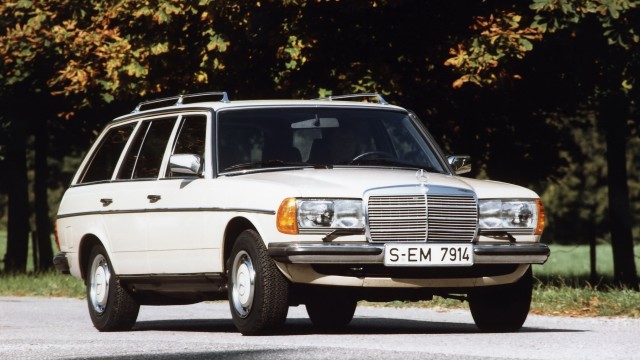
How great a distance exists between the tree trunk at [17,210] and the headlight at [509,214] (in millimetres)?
19790

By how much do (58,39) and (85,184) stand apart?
956cm

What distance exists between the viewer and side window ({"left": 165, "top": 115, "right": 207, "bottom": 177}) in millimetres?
10289

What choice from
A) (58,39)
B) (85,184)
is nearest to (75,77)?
(58,39)

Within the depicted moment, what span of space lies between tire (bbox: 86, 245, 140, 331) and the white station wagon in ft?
0.05

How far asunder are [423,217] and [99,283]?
3.56 meters

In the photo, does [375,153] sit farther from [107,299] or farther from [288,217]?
[107,299]

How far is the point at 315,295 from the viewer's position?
9195 millimetres

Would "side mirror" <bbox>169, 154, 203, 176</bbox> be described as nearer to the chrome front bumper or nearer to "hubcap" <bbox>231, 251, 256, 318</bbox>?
"hubcap" <bbox>231, 251, 256, 318</bbox>

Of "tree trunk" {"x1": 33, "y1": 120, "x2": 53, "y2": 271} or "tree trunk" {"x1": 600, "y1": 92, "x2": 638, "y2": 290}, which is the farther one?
"tree trunk" {"x1": 33, "y1": 120, "x2": 53, "y2": 271}

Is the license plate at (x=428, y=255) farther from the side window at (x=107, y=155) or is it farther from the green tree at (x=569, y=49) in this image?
the green tree at (x=569, y=49)

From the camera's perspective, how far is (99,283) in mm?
11453

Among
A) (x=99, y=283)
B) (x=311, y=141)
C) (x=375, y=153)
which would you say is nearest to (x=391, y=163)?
(x=375, y=153)

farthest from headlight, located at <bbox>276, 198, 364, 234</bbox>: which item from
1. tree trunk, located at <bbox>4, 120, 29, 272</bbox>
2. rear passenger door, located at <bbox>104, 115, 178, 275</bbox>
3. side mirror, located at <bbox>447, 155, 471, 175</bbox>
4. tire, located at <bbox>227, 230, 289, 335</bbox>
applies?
tree trunk, located at <bbox>4, 120, 29, 272</bbox>

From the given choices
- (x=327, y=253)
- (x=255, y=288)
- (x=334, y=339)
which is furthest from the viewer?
(x=334, y=339)
